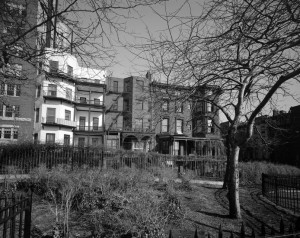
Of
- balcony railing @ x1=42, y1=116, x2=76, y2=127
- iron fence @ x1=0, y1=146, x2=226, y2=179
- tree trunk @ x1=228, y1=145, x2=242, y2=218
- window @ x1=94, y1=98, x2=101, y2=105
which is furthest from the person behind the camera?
window @ x1=94, y1=98, x2=101, y2=105

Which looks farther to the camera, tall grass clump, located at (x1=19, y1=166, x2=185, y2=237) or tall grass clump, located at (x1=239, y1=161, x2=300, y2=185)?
tall grass clump, located at (x1=239, y1=161, x2=300, y2=185)

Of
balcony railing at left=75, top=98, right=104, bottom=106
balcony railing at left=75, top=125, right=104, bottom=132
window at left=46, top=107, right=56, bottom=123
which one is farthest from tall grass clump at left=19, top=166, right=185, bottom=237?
balcony railing at left=75, top=98, right=104, bottom=106

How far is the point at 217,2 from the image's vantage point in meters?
3.98

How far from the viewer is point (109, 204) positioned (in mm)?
7914

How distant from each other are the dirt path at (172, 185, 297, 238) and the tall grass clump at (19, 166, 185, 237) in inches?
21.1

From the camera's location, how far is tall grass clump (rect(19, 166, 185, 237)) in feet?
18.4

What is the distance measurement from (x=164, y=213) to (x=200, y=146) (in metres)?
30.0

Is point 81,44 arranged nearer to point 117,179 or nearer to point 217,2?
point 217,2

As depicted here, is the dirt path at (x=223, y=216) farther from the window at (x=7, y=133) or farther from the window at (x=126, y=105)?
the window at (x=126, y=105)

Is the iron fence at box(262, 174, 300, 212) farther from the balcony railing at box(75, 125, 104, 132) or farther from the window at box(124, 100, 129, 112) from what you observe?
the window at box(124, 100, 129, 112)

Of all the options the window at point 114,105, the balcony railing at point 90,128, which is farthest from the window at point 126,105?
the balcony railing at point 90,128

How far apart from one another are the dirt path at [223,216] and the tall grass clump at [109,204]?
1.76 feet

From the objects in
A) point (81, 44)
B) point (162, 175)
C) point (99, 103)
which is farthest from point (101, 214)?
point (99, 103)

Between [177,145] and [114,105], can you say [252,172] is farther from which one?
[114,105]
